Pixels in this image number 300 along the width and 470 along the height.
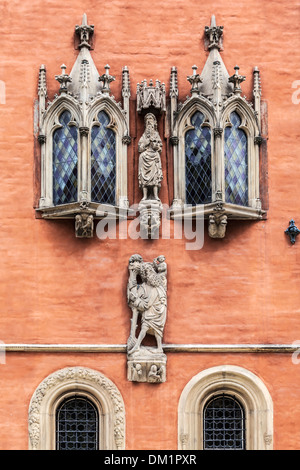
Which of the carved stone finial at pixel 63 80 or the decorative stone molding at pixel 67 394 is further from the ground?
the carved stone finial at pixel 63 80

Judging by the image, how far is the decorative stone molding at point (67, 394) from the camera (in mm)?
16984

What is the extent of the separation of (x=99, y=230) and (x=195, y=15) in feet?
13.6

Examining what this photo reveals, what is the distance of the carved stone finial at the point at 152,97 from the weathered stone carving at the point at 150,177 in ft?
0.58

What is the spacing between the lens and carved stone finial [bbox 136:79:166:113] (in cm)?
1766

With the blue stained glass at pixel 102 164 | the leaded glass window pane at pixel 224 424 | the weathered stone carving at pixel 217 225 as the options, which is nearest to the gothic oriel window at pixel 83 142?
the blue stained glass at pixel 102 164

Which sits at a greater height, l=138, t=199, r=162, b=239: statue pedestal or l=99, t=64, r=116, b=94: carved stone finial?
l=99, t=64, r=116, b=94: carved stone finial

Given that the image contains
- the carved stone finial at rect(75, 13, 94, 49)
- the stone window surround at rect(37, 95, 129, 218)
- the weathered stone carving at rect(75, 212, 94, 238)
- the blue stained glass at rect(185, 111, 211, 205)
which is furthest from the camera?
the carved stone finial at rect(75, 13, 94, 49)

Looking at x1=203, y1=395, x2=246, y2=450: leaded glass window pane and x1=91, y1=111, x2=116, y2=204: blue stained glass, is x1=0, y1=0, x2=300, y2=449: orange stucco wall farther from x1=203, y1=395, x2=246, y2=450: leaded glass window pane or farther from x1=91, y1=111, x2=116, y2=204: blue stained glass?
x1=203, y1=395, x2=246, y2=450: leaded glass window pane

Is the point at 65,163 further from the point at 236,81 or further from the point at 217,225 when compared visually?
the point at 236,81

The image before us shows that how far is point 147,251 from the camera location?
17.5 meters

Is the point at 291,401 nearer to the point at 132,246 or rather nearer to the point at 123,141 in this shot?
the point at 132,246

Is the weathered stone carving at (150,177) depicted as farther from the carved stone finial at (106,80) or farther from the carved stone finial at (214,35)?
the carved stone finial at (214,35)

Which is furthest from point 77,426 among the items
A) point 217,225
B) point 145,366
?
point 217,225

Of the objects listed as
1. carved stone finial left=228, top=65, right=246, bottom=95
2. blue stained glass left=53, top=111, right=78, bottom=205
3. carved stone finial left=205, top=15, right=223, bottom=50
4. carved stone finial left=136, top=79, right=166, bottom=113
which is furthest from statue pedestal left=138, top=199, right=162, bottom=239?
carved stone finial left=205, top=15, right=223, bottom=50
